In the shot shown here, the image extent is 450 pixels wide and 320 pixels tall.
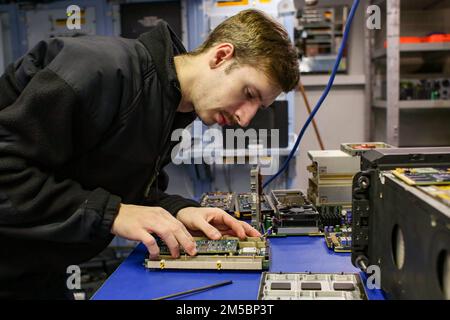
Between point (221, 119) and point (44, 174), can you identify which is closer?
point (44, 174)

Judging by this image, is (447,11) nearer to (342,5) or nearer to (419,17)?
(419,17)

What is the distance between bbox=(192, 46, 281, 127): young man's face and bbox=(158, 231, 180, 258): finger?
357mm

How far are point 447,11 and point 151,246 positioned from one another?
315cm

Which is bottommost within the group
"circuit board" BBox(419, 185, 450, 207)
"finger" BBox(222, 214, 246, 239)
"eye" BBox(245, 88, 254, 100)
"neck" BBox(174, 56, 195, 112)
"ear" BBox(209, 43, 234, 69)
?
"finger" BBox(222, 214, 246, 239)

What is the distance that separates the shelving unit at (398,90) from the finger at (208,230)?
187cm

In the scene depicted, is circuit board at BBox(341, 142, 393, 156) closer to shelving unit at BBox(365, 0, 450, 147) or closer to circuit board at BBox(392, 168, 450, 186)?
circuit board at BBox(392, 168, 450, 186)

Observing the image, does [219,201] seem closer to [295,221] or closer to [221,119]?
[295,221]

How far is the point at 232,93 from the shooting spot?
107cm

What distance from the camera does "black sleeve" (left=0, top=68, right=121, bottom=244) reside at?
0.82 meters

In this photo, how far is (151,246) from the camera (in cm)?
94

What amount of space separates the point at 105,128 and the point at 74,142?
0.25 ft

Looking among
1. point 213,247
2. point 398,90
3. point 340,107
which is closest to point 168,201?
point 213,247

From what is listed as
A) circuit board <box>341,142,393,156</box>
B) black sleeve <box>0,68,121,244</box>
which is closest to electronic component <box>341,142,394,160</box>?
circuit board <box>341,142,393,156</box>

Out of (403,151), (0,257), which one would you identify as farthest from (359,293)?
(0,257)
